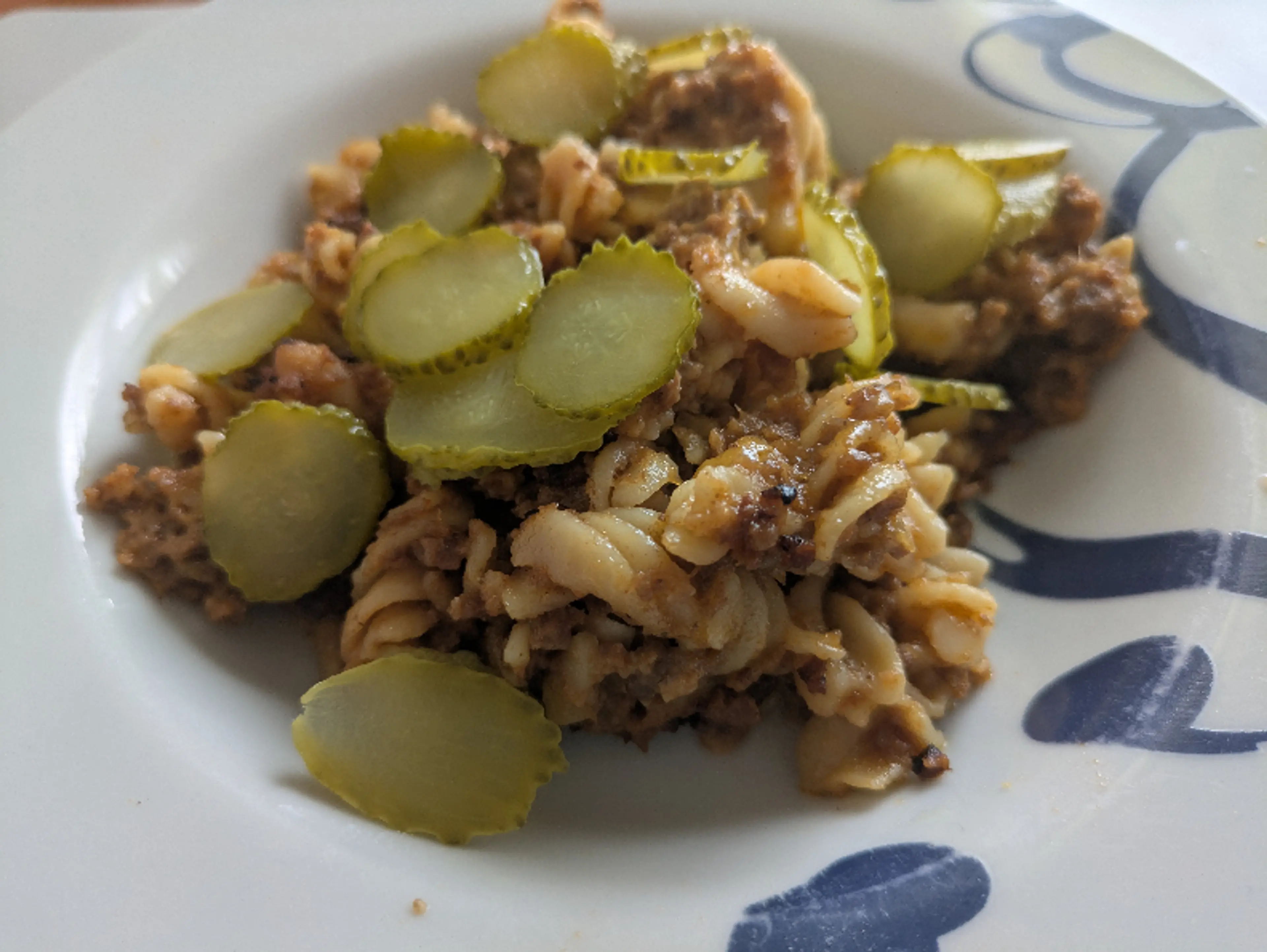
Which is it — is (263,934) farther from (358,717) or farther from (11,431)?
(11,431)

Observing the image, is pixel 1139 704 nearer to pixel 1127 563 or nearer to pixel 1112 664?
pixel 1112 664

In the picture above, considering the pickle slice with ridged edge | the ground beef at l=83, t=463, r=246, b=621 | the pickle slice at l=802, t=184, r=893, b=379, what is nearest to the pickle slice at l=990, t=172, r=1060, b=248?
the pickle slice at l=802, t=184, r=893, b=379

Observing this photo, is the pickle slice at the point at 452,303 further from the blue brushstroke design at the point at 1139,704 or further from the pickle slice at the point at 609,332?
the blue brushstroke design at the point at 1139,704

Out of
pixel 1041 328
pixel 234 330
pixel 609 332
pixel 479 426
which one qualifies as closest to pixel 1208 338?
pixel 1041 328

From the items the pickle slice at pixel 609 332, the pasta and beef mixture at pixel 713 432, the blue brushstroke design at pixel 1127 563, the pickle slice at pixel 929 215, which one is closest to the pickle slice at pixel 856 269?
the pasta and beef mixture at pixel 713 432

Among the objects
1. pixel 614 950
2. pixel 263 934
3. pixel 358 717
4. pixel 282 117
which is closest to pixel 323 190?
pixel 282 117

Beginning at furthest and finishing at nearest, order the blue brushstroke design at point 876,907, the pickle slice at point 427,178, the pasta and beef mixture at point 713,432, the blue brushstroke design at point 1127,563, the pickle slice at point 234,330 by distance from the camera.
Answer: the pickle slice at point 427,178
the pickle slice at point 234,330
the blue brushstroke design at point 1127,563
the pasta and beef mixture at point 713,432
the blue brushstroke design at point 876,907
